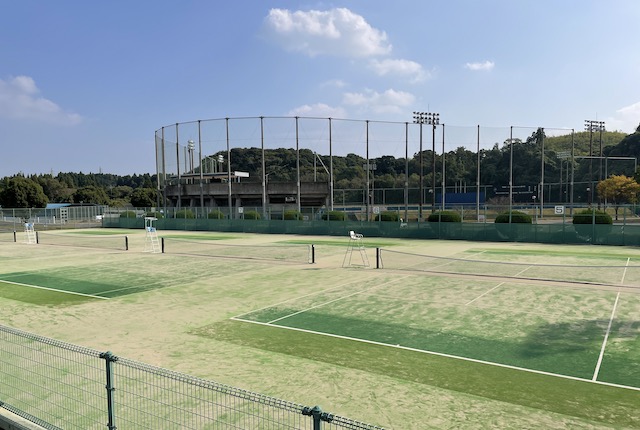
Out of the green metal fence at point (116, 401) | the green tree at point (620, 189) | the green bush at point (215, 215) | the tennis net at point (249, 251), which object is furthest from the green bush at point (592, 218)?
the green tree at point (620, 189)

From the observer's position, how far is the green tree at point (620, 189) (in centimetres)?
7762

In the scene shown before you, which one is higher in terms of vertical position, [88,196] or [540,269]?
[88,196]

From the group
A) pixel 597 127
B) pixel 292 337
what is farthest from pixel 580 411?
pixel 597 127

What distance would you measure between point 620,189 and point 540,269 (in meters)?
71.5

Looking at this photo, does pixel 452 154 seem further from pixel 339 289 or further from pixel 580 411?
pixel 580 411

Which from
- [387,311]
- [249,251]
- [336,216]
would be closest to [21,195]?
[336,216]

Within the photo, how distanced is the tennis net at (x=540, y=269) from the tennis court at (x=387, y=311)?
0.26 ft

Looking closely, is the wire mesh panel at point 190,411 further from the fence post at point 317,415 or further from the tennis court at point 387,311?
the fence post at point 317,415

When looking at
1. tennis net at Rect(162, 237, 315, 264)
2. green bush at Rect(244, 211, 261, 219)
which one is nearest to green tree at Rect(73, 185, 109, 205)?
green bush at Rect(244, 211, 261, 219)

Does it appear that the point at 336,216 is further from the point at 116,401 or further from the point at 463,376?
the point at 116,401

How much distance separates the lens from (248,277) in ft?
60.9

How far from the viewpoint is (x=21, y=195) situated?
344 feet

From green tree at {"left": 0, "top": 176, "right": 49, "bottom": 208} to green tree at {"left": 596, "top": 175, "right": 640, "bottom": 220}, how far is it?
115m

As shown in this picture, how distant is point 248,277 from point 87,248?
59.0 ft
